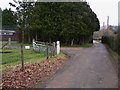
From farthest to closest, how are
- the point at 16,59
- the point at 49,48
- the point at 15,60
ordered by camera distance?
the point at 49,48 < the point at 16,59 < the point at 15,60

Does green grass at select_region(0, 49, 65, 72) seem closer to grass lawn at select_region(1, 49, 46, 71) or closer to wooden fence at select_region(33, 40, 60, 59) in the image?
grass lawn at select_region(1, 49, 46, 71)

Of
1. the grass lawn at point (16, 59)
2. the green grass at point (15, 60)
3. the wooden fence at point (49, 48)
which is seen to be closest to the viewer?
the green grass at point (15, 60)

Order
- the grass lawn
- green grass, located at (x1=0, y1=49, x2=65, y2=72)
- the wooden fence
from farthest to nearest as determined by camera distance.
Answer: the wooden fence → the grass lawn → green grass, located at (x1=0, y1=49, x2=65, y2=72)

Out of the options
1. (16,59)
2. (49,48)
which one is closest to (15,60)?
(16,59)

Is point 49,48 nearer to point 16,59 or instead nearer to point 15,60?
point 16,59

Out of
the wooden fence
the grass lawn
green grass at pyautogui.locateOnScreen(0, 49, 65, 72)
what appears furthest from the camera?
the wooden fence

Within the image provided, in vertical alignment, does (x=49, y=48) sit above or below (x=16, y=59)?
above

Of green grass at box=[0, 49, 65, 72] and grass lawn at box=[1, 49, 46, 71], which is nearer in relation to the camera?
green grass at box=[0, 49, 65, 72]

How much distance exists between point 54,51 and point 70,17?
22.7 m

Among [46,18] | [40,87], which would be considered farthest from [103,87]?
[46,18]

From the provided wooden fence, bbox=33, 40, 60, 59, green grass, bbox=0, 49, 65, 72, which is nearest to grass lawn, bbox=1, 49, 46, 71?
green grass, bbox=0, 49, 65, 72

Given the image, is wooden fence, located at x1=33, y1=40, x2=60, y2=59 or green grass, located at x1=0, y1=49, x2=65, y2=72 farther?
wooden fence, located at x1=33, y1=40, x2=60, y2=59

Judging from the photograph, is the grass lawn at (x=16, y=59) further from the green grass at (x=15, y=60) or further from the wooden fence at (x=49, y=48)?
the wooden fence at (x=49, y=48)

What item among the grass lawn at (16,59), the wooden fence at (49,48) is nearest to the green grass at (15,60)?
the grass lawn at (16,59)
